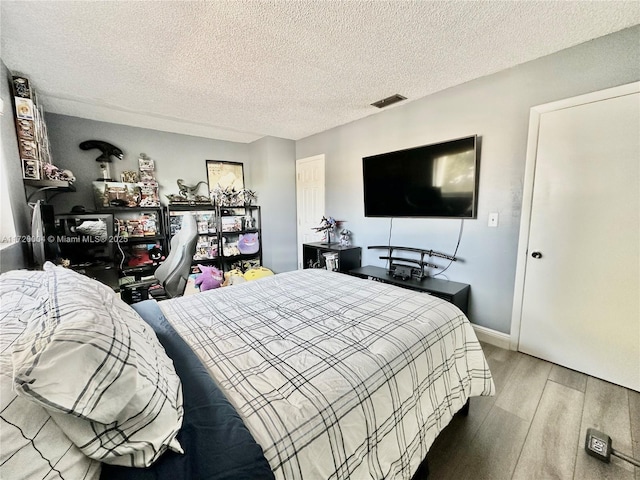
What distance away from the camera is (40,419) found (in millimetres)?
515

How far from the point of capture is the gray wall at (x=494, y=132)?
→ 5.89 feet

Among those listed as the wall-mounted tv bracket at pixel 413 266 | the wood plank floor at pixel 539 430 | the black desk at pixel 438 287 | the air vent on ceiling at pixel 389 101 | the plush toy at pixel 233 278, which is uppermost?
the air vent on ceiling at pixel 389 101

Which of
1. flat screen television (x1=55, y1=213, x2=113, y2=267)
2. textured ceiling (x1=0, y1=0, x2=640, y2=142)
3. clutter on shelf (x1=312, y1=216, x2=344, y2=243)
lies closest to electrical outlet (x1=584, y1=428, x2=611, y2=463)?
textured ceiling (x1=0, y1=0, x2=640, y2=142)

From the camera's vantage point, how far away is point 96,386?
0.54 meters

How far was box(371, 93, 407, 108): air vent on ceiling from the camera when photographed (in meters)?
2.62

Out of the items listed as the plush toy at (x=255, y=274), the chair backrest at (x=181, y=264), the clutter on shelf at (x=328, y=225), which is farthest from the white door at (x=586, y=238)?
the plush toy at (x=255, y=274)

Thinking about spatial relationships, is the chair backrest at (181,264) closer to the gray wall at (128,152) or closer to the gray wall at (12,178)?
the gray wall at (12,178)

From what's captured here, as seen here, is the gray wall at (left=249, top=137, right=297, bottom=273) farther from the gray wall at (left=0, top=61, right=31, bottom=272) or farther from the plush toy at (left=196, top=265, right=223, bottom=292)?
the gray wall at (left=0, top=61, right=31, bottom=272)

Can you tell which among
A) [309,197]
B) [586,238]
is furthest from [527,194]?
[309,197]

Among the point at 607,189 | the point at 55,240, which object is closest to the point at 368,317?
the point at 607,189

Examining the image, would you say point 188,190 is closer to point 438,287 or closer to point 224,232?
point 224,232

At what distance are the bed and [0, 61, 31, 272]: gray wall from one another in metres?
0.79

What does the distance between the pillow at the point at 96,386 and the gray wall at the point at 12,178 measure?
1.53m

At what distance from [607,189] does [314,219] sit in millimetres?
3121
